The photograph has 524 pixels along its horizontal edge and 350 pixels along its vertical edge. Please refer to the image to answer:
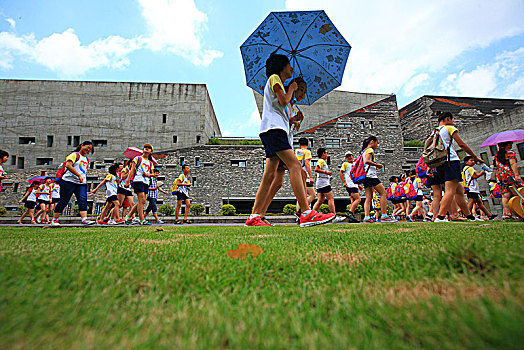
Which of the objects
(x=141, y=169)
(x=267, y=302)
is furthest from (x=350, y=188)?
(x=267, y=302)

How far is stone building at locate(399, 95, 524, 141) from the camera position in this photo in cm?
3466

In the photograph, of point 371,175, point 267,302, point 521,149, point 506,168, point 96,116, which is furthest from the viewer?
point 96,116

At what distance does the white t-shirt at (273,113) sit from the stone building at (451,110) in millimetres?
35582

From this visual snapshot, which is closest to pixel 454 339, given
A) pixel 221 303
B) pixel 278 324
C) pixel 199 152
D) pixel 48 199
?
pixel 278 324

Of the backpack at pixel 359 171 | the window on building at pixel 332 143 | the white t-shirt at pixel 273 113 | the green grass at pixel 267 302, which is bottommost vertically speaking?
the green grass at pixel 267 302

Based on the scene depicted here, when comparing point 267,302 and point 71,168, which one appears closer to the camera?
point 267,302

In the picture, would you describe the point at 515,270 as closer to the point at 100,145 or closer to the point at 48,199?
the point at 48,199

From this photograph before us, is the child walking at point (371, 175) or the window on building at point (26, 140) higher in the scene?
the window on building at point (26, 140)

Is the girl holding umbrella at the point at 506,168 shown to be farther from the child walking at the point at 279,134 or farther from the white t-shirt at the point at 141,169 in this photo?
the white t-shirt at the point at 141,169

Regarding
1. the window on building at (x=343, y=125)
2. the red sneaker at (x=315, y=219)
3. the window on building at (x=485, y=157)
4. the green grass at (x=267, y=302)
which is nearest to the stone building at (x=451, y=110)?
the window on building at (x=485, y=157)

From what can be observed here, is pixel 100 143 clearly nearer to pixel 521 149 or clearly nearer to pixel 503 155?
pixel 503 155

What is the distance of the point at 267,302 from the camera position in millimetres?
972

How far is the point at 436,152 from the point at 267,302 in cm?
619

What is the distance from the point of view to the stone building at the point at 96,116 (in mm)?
35844
